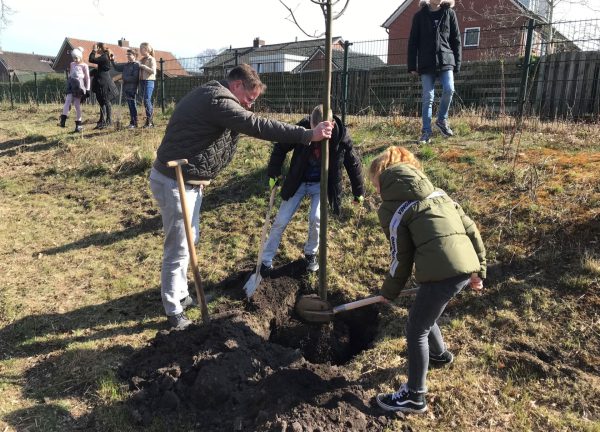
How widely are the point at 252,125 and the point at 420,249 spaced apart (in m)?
1.56

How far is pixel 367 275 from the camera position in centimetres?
469

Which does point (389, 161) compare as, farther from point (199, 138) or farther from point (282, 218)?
point (282, 218)

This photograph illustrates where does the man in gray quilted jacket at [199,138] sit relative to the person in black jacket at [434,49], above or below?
below

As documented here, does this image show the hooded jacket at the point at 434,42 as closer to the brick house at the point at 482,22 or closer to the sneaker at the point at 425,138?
the sneaker at the point at 425,138

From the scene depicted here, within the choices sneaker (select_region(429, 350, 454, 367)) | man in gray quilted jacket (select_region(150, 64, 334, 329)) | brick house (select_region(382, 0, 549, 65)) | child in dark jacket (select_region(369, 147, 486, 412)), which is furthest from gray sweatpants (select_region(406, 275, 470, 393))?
brick house (select_region(382, 0, 549, 65))

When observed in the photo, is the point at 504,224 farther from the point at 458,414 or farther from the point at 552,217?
the point at 458,414

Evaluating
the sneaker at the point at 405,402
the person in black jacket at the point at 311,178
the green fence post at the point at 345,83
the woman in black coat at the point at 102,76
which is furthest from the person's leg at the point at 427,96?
the woman in black coat at the point at 102,76

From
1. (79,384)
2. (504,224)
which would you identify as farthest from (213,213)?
(504,224)

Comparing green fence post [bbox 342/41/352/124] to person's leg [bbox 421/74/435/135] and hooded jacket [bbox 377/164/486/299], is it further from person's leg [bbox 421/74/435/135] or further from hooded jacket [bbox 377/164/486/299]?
hooded jacket [bbox 377/164/486/299]

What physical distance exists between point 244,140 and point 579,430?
6.77 m

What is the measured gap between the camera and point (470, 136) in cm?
731

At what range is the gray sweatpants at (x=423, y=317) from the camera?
111 inches

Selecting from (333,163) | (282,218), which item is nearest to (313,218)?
(282,218)

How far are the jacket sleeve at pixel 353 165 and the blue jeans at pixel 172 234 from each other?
142 cm
